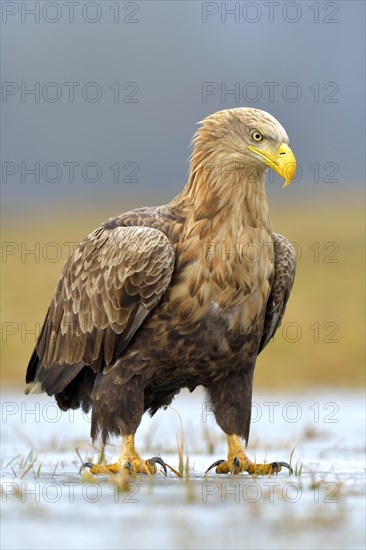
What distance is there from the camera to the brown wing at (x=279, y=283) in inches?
348

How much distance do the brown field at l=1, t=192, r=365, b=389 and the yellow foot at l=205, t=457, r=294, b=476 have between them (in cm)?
1046

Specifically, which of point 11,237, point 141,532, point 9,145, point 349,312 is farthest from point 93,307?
point 9,145

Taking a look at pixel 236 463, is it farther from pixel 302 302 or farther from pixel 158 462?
pixel 302 302

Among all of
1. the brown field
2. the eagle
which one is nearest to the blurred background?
the brown field

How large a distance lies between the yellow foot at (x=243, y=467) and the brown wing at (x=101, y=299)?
92 cm

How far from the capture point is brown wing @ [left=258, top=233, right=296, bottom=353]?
8852 mm

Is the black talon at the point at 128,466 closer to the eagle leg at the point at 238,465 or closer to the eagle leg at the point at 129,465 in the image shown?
the eagle leg at the point at 129,465

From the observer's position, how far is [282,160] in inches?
326

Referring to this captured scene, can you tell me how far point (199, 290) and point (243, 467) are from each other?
3.70 feet

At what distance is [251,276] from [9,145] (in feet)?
475

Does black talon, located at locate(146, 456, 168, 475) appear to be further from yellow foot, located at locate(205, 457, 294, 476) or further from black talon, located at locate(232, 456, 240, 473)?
black talon, located at locate(232, 456, 240, 473)

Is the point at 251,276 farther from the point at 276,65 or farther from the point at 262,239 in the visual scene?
the point at 276,65

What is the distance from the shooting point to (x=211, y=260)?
834 centimetres

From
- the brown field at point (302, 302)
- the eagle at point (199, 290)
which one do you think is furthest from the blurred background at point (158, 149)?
the eagle at point (199, 290)
